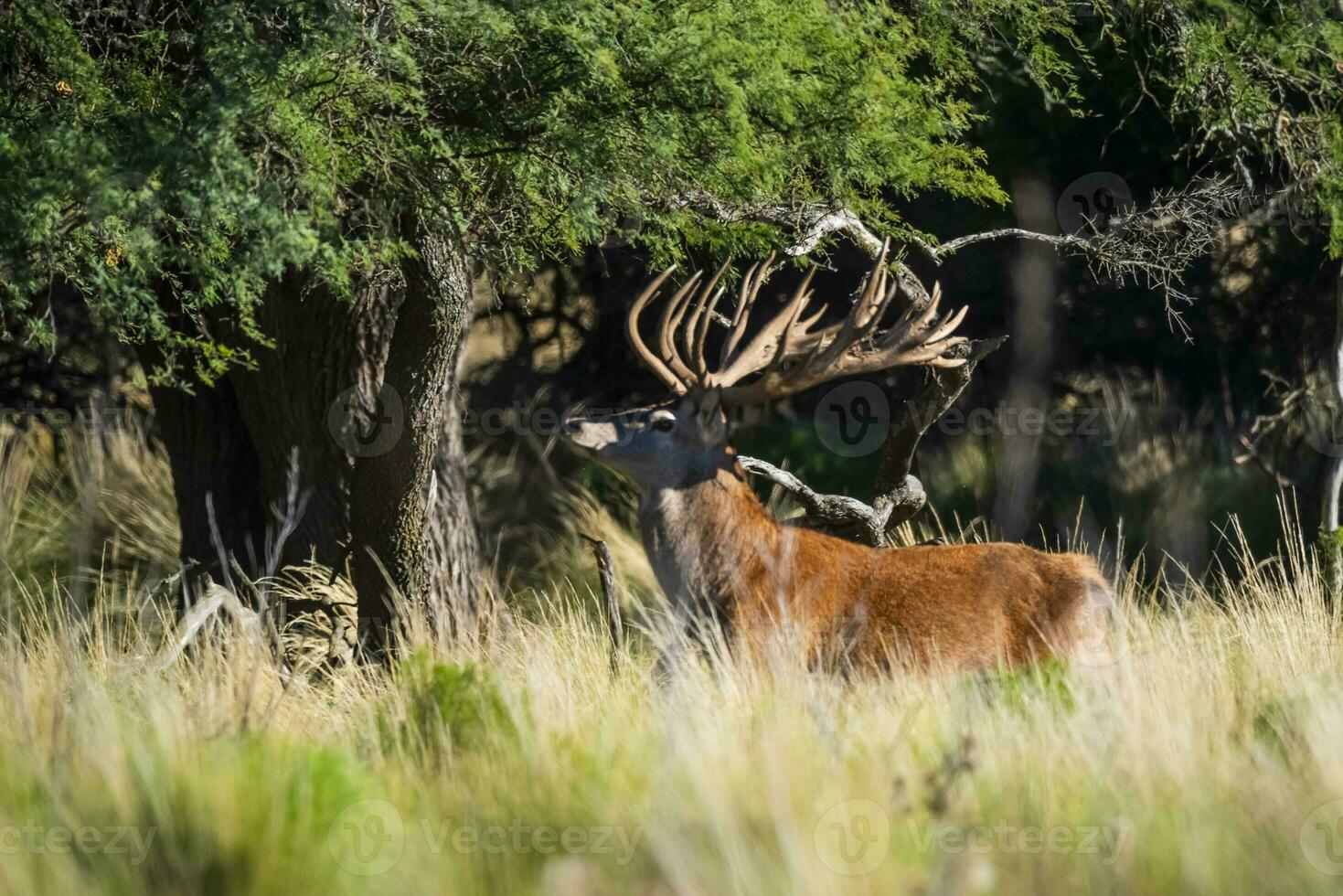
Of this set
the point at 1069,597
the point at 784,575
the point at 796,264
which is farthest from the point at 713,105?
the point at 1069,597

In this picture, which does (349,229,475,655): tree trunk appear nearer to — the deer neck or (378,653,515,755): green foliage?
the deer neck

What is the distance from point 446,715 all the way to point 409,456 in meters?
2.59

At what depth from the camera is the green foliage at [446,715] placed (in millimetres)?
5113

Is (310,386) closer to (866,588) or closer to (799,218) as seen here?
(799,218)

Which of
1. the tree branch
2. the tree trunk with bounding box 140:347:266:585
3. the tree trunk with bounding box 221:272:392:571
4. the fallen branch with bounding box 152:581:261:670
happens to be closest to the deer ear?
the tree branch

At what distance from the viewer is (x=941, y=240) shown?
12773 millimetres

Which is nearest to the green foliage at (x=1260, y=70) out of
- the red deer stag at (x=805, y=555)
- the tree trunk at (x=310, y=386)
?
the red deer stag at (x=805, y=555)

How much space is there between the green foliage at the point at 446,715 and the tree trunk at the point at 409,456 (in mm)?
1731

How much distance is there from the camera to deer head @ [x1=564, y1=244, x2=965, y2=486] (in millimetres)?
6402

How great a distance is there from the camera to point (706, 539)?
21.3 feet

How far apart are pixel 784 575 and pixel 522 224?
2.30 meters

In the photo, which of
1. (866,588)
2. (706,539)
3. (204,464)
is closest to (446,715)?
(706,539)

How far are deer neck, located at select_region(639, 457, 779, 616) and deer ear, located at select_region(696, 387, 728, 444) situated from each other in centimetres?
16

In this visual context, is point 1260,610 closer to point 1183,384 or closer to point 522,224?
point 522,224
